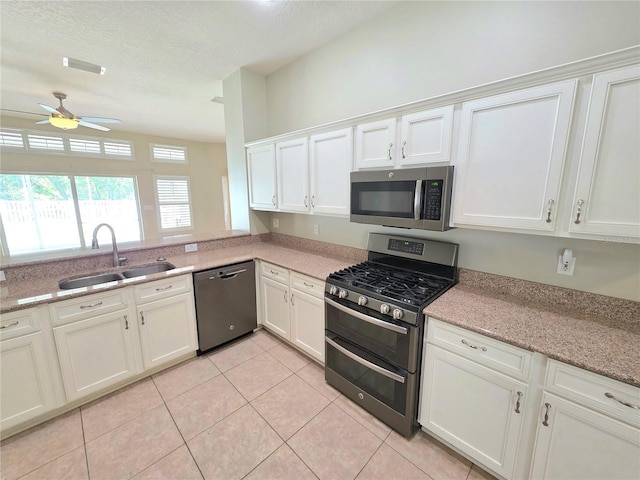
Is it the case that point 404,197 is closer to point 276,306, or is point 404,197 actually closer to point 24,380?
point 276,306

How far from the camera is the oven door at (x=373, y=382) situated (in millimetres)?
1604

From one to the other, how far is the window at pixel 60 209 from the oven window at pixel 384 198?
5068 mm

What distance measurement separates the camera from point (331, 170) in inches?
87.3

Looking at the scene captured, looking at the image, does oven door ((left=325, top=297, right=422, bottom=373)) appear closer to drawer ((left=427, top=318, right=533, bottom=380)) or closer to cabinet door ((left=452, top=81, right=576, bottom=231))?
drawer ((left=427, top=318, right=533, bottom=380))

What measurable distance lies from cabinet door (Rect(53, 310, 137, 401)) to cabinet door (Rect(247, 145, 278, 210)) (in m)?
1.64

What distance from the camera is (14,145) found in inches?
177

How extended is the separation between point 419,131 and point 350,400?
2021 millimetres

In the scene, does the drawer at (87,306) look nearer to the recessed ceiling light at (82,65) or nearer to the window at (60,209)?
the recessed ceiling light at (82,65)

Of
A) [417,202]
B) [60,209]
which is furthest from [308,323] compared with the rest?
[60,209]

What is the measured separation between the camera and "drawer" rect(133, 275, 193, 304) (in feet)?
6.71

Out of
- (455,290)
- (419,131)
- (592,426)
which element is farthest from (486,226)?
(592,426)

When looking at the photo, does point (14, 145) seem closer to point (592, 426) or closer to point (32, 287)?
point (32, 287)

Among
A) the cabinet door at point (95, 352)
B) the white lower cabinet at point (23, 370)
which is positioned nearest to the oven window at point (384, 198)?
the cabinet door at point (95, 352)

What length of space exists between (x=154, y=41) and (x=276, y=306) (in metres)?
2.77
